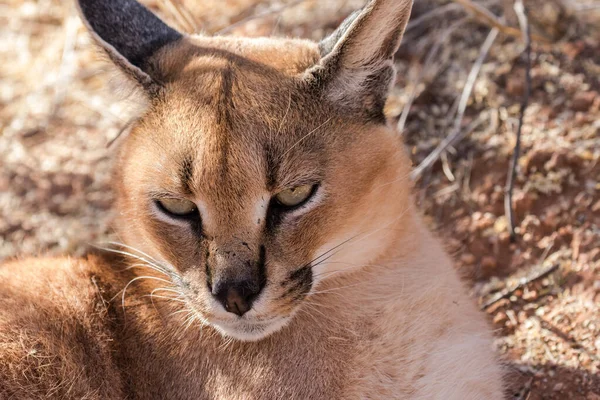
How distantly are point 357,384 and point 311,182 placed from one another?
0.88 metres

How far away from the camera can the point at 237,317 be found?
287cm

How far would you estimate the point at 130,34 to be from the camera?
3400mm

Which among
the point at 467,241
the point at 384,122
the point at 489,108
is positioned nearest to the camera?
the point at 384,122

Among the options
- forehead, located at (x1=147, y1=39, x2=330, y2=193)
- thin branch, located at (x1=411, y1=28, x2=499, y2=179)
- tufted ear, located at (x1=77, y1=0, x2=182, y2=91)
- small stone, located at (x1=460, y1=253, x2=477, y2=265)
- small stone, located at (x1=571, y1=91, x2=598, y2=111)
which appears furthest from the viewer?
thin branch, located at (x1=411, y1=28, x2=499, y2=179)

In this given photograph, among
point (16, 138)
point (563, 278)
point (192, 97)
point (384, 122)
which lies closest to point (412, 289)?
Result: point (384, 122)

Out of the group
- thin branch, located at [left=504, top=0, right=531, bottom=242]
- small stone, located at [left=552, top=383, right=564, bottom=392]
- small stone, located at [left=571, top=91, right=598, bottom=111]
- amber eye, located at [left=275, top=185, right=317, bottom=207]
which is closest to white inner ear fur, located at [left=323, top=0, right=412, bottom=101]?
amber eye, located at [left=275, top=185, right=317, bottom=207]

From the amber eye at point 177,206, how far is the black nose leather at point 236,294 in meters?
0.38

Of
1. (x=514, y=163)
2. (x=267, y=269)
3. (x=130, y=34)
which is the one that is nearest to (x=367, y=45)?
(x=267, y=269)

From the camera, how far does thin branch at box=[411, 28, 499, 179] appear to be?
4763mm

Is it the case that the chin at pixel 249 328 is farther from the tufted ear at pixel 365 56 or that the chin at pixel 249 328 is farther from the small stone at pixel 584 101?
the small stone at pixel 584 101

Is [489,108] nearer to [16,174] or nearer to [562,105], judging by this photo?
[562,105]

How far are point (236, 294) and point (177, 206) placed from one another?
502 mm

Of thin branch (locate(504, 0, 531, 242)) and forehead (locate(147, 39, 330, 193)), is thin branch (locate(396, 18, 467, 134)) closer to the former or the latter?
thin branch (locate(504, 0, 531, 242))

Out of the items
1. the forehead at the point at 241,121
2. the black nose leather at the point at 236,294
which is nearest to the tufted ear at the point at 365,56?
the forehead at the point at 241,121
